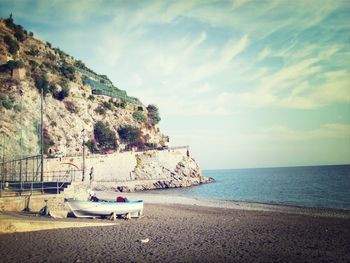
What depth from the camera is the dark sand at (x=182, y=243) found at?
10.2 meters

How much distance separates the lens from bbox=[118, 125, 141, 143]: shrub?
67.3 metres

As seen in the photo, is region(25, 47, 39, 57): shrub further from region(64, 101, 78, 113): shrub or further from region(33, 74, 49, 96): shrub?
region(64, 101, 78, 113): shrub

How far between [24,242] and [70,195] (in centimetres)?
708

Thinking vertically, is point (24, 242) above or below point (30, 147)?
below

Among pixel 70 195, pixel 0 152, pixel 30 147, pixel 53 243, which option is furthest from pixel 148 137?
pixel 53 243

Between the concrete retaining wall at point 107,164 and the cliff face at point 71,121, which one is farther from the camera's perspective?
the cliff face at point 71,121

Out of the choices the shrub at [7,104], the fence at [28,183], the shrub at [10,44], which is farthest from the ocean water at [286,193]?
the shrub at [10,44]

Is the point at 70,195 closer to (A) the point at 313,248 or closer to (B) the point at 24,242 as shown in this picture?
(B) the point at 24,242

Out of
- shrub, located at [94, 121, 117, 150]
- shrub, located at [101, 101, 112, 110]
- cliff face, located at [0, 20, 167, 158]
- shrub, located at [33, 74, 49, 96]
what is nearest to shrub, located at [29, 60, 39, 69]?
cliff face, located at [0, 20, 167, 158]

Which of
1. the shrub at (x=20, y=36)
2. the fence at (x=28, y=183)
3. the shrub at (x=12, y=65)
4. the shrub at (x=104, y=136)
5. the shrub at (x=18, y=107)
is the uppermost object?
the shrub at (x=20, y=36)

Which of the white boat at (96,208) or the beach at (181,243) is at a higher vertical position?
the white boat at (96,208)

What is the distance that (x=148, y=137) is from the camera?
7531 cm

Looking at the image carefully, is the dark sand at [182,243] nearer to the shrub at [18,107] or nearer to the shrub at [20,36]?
the shrub at [18,107]

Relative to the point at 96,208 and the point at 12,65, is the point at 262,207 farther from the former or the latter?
the point at 12,65
